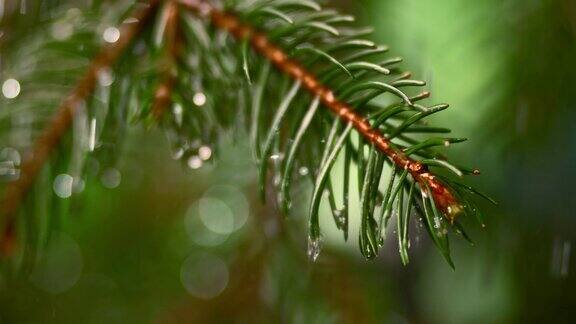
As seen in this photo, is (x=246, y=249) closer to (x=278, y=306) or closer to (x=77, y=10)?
(x=278, y=306)

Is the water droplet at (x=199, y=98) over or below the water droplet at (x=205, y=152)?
over

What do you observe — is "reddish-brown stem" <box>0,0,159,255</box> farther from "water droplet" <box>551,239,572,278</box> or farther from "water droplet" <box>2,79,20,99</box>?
"water droplet" <box>551,239,572,278</box>

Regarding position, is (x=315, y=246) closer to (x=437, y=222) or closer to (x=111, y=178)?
(x=437, y=222)

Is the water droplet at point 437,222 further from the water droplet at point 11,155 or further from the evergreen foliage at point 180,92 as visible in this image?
the water droplet at point 11,155

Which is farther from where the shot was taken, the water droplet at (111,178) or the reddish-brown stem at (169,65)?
the water droplet at (111,178)

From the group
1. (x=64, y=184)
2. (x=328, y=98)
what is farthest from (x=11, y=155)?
(x=328, y=98)

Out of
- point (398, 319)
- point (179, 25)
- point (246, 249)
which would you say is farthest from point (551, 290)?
point (179, 25)

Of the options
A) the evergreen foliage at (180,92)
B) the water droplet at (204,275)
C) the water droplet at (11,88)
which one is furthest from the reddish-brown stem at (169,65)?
the water droplet at (204,275)

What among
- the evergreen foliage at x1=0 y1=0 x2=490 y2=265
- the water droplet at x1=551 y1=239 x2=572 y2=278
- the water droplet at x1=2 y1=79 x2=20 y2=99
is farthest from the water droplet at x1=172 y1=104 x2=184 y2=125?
the water droplet at x1=551 y1=239 x2=572 y2=278
